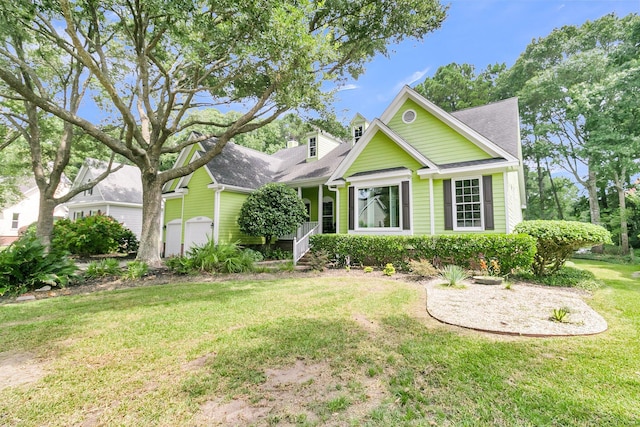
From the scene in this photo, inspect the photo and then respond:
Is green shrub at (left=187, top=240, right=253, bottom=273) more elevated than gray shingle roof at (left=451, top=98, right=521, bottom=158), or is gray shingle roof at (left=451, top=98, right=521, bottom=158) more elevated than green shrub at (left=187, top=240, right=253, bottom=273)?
gray shingle roof at (left=451, top=98, right=521, bottom=158)

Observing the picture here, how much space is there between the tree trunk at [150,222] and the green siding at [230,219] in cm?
328

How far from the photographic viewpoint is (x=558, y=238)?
7703 millimetres

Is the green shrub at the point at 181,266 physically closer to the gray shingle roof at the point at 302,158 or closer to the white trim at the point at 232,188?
the white trim at the point at 232,188

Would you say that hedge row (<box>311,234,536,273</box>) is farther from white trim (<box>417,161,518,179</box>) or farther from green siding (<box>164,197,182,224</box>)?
green siding (<box>164,197,182,224</box>)

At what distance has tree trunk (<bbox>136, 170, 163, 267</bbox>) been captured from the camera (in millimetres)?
11141

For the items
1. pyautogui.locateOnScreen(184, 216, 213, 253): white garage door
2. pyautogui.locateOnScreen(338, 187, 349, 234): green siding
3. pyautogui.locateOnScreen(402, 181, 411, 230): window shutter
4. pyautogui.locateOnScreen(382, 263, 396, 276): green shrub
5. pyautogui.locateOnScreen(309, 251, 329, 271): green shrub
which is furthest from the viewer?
pyautogui.locateOnScreen(184, 216, 213, 253): white garage door

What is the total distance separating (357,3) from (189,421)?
44.6 ft

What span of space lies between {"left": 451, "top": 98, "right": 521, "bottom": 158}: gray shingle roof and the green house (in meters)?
0.04

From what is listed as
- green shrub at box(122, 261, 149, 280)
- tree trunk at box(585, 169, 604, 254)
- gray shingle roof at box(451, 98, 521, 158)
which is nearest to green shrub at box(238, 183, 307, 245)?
green shrub at box(122, 261, 149, 280)

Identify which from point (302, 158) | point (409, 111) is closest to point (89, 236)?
point (302, 158)

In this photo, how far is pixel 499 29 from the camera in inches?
540

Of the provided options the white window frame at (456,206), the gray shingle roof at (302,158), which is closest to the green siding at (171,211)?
the gray shingle roof at (302,158)

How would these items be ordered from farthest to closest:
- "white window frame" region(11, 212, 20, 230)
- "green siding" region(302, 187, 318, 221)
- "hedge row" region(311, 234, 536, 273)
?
"white window frame" region(11, 212, 20, 230)
"green siding" region(302, 187, 318, 221)
"hedge row" region(311, 234, 536, 273)

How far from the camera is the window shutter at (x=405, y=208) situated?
36.5 feet
